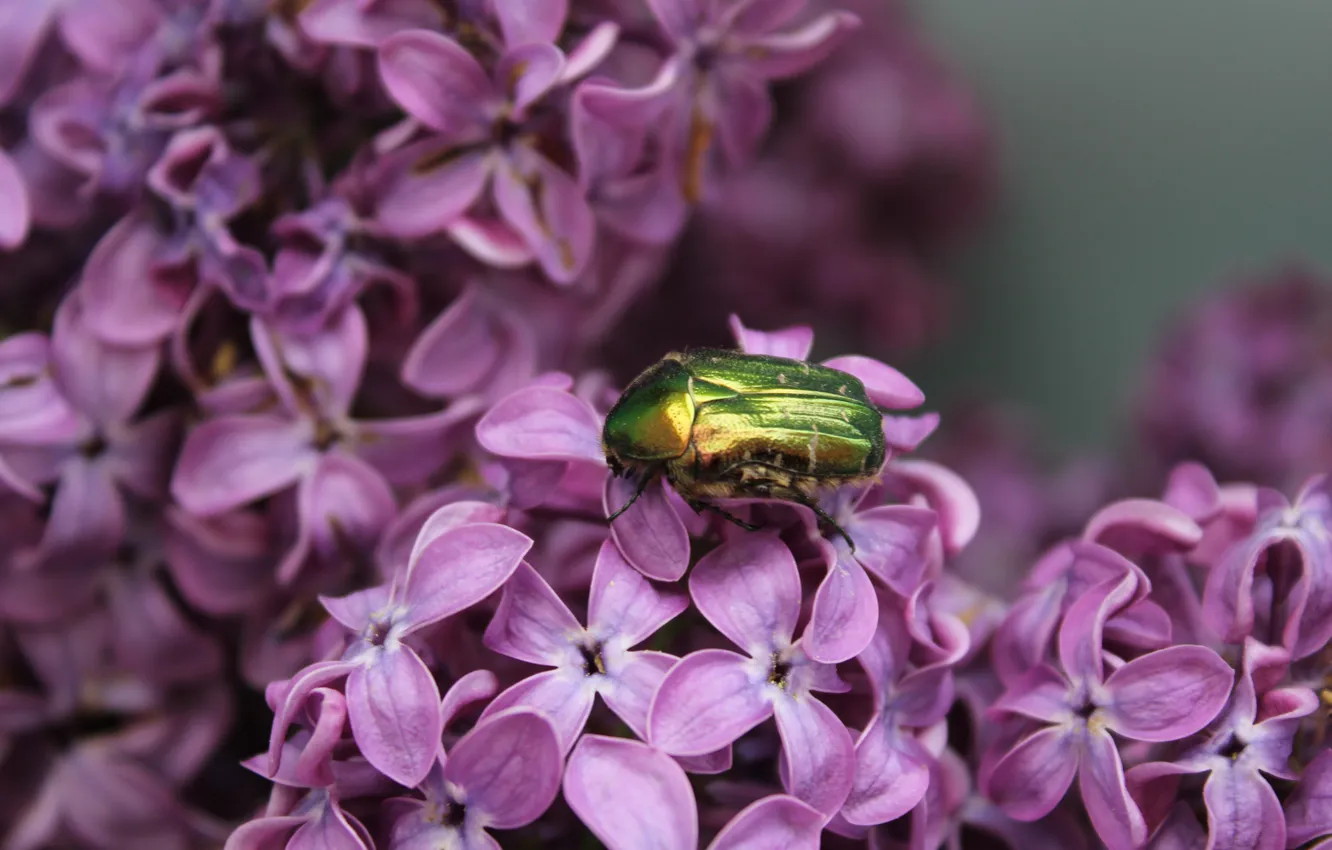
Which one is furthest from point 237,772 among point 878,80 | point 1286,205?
point 1286,205

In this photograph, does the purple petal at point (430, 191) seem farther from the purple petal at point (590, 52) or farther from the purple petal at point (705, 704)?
A: the purple petal at point (705, 704)

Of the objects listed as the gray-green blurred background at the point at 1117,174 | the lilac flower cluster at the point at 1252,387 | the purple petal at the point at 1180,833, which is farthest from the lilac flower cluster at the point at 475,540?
the gray-green blurred background at the point at 1117,174

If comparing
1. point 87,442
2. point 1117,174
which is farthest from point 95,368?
point 1117,174

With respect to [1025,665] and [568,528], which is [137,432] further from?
[1025,665]

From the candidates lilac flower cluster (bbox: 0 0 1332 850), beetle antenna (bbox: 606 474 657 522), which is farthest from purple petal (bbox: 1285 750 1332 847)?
beetle antenna (bbox: 606 474 657 522)

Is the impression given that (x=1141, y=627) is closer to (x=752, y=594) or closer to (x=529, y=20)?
(x=752, y=594)

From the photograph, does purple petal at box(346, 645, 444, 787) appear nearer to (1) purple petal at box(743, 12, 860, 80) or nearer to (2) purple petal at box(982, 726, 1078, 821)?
(2) purple petal at box(982, 726, 1078, 821)

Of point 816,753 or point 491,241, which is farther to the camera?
point 491,241

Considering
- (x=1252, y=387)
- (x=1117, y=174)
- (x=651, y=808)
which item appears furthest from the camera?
(x=1117, y=174)

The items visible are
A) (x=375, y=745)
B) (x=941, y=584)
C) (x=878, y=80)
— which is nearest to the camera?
(x=375, y=745)
